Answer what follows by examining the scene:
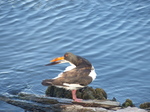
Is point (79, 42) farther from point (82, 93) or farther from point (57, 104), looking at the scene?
point (57, 104)

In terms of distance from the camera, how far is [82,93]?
540 inches

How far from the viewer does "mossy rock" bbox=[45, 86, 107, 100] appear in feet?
44.3

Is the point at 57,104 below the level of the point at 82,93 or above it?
below

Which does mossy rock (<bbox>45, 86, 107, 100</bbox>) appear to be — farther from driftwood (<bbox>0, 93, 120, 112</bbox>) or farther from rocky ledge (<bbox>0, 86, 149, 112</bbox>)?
driftwood (<bbox>0, 93, 120, 112</bbox>)

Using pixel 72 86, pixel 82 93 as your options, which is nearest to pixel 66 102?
pixel 72 86

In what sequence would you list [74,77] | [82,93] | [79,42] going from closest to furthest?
[74,77]
[82,93]
[79,42]

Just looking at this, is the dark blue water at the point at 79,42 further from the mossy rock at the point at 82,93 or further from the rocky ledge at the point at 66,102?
the mossy rock at the point at 82,93

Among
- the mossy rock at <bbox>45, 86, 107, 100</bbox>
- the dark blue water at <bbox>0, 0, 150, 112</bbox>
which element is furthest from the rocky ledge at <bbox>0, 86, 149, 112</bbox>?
the dark blue water at <bbox>0, 0, 150, 112</bbox>

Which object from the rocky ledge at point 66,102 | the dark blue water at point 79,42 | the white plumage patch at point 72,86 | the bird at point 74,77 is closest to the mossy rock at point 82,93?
the rocky ledge at point 66,102

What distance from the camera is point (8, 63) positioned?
17953mm

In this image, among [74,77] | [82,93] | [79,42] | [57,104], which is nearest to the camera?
[57,104]

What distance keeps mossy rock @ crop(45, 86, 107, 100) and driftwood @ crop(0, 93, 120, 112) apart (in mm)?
614

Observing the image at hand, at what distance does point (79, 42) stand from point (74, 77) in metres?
7.10

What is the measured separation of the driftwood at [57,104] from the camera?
12.4 m
